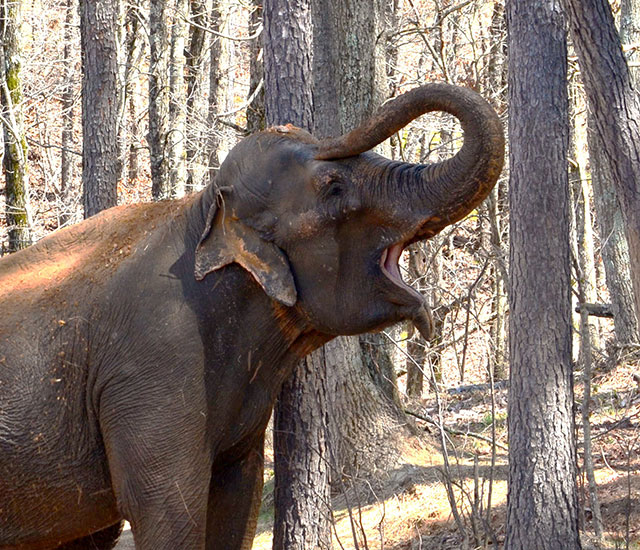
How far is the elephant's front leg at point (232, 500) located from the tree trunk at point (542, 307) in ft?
6.40

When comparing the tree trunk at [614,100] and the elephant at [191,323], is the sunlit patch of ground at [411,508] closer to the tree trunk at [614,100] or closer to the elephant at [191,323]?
the tree trunk at [614,100]

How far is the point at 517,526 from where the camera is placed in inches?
252

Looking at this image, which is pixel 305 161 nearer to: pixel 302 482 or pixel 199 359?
pixel 199 359

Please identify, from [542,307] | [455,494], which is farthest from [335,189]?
[455,494]

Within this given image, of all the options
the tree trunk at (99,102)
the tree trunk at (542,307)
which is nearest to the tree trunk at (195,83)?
the tree trunk at (99,102)

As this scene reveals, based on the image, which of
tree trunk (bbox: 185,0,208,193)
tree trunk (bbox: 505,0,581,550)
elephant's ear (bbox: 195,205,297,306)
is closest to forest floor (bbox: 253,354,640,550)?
tree trunk (bbox: 505,0,581,550)

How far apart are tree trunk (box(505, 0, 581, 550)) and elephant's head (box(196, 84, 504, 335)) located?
6.63 ft

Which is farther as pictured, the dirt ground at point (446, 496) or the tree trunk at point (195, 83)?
the tree trunk at point (195, 83)

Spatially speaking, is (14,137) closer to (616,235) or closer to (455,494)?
(616,235)

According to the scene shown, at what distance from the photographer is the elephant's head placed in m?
4.36

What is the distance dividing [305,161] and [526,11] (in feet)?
8.11

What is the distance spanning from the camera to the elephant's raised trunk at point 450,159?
165 inches

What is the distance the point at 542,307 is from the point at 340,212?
2.27 metres

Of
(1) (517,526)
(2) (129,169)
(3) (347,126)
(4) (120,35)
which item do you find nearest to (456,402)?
(3) (347,126)
